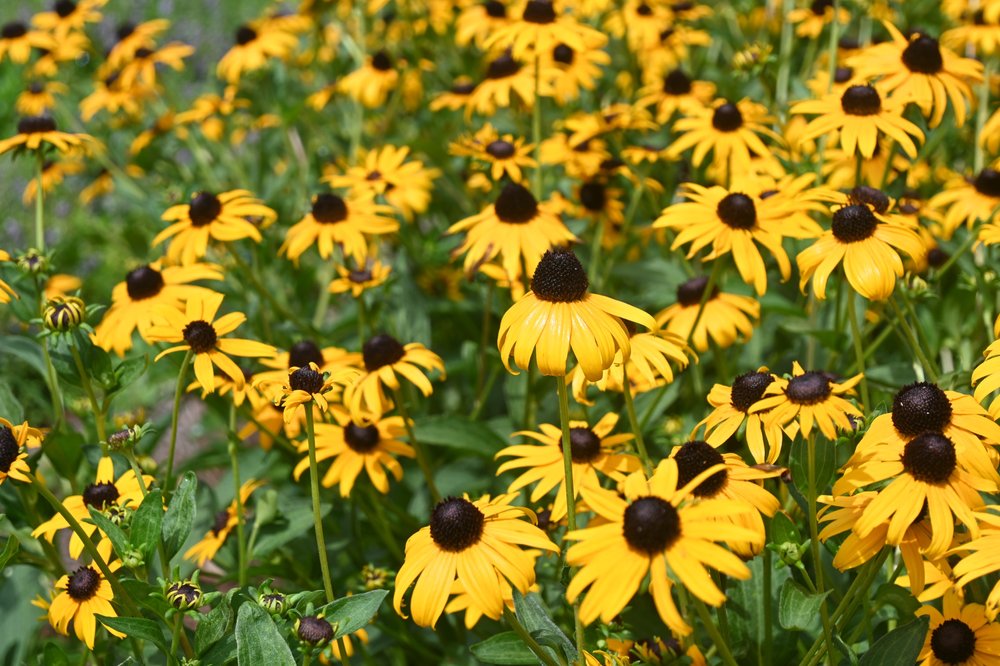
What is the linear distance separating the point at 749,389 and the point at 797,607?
371 mm

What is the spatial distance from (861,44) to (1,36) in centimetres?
350

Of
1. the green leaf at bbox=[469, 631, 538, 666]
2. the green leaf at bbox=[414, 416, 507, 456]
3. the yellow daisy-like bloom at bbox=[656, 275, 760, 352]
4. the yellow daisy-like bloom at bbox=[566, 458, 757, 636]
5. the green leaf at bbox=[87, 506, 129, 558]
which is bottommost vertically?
the green leaf at bbox=[414, 416, 507, 456]

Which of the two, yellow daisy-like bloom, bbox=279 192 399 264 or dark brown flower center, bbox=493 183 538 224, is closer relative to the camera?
dark brown flower center, bbox=493 183 538 224

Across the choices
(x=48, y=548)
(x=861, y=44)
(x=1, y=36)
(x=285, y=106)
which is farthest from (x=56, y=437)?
(x=861, y=44)

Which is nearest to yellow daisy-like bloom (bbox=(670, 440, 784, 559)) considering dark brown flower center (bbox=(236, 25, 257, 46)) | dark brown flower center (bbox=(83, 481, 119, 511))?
dark brown flower center (bbox=(83, 481, 119, 511))

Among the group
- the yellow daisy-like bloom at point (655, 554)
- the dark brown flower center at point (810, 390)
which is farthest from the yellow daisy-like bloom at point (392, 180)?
the yellow daisy-like bloom at point (655, 554)

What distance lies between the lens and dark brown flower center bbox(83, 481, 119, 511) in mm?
2053


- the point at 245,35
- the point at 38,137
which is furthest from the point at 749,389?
the point at 245,35

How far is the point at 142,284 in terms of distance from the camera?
2.47 m

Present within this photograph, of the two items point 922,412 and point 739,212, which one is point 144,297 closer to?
point 739,212

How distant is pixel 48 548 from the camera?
7.52 ft

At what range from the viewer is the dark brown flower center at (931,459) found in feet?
4.68

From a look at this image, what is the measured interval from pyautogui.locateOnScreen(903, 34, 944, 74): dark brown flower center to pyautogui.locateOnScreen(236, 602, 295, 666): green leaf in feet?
6.88

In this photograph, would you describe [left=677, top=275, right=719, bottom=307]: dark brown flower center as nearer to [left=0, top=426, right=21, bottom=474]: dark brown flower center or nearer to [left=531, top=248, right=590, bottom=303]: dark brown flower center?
[left=531, top=248, right=590, bottom=303]: dark brown flower center
